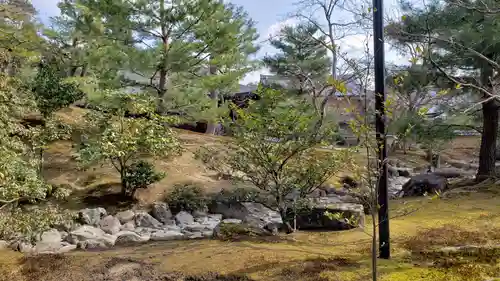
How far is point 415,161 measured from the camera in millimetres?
16312

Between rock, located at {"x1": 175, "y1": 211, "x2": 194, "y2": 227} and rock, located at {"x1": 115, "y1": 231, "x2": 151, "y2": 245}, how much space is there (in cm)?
101

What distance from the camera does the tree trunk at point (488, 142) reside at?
7828 millimetres

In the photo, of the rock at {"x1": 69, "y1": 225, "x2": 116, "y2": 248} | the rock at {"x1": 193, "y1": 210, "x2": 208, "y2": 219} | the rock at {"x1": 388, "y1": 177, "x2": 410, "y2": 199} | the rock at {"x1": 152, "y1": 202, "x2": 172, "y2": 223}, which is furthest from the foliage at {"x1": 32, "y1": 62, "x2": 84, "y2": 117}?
the rock at {"x1": 388, "y1": 177, "x2": 410, "y2": 199}

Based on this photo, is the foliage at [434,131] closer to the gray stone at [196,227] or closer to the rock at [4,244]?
the gray stone at [196,227]

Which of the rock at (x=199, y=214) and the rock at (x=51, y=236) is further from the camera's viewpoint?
the rock at (x=199, y=214)

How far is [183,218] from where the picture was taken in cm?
648

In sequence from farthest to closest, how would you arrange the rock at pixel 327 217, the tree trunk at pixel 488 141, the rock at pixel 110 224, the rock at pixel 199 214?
the tree trunk at pixel 488 141 → the rock at pixel 199 214 → the rock at pixel 110 224 → the rock at pixel 327 217

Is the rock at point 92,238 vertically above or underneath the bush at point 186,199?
underneath

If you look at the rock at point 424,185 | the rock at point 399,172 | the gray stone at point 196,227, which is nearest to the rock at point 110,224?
the gray stone at point 196,227

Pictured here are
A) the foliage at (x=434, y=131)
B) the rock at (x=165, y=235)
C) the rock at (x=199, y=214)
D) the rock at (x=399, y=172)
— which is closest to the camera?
the rock at (x=165, y=235)

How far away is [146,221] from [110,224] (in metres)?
0.63

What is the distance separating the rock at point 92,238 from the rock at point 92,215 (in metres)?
0.54

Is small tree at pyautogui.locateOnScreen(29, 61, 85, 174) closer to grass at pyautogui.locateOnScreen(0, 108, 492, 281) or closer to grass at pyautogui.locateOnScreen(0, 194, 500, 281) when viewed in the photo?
grass at pyautogui.locateOnScreen(0, 108, 492, 281)

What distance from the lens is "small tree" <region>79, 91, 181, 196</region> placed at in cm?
612
